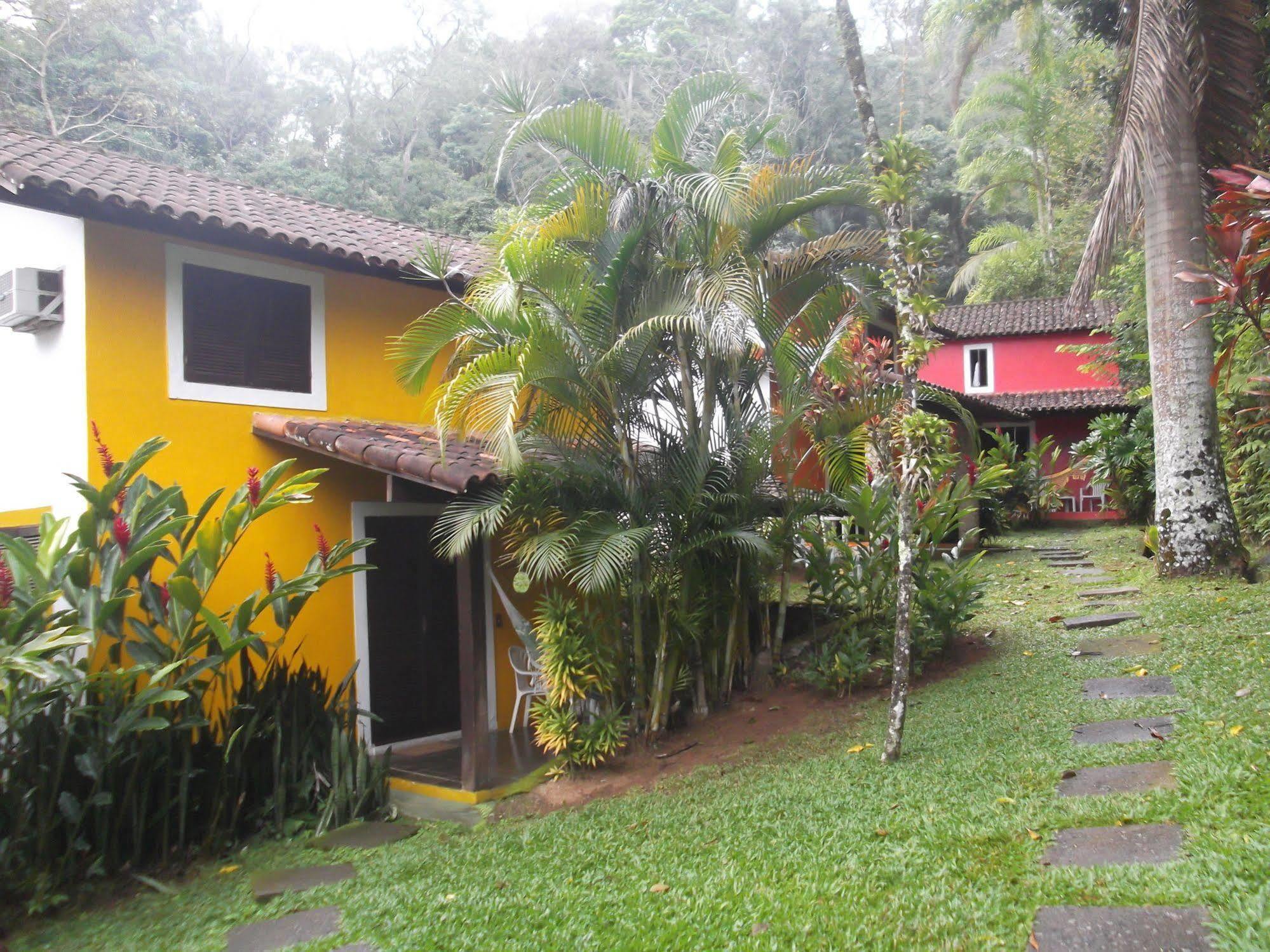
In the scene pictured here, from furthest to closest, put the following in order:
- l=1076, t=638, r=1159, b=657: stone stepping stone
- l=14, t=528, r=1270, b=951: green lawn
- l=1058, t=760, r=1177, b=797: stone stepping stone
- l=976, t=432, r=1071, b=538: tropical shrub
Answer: l=976, t=432, r=1071, b=538: tropical shrub < l=1076, t=638, r=1159, b=657: stone stepping stone < l=1058, t=760, r=1177, b=797: stone stepping stone < l=14, t=528, r=1270, b=951: green lawn

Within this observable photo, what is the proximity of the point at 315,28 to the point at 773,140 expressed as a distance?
119ft

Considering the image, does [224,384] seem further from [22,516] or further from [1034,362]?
[1034,362]

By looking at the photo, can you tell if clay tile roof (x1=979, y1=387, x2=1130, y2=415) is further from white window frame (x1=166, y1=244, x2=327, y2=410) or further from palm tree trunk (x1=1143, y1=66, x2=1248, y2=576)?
white window frame (x1=166, y1=244, x2=327, y2=410)

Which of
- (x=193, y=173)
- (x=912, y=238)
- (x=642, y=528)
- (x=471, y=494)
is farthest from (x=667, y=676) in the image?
(x=193, y=173)

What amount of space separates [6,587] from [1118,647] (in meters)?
7.58

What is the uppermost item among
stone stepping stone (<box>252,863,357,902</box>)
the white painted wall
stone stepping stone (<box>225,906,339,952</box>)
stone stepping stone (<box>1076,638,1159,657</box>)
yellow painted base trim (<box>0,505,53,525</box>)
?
the white painted wall

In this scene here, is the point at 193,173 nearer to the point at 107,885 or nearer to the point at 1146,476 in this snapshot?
the point at 107,885

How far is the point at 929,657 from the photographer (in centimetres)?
793

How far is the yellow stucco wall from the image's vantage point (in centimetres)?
711

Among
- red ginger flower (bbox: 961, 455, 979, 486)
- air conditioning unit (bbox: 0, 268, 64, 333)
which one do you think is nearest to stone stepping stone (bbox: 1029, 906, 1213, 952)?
air conditioning unit (bbox: 0, 268, 64, 333)

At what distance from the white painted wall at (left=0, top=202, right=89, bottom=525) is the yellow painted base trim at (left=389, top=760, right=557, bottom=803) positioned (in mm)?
3208

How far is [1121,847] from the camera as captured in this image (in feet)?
13.2

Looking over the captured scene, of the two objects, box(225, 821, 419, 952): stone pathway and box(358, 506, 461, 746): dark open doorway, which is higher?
box(358, 506, 461, 746): dark open doorway

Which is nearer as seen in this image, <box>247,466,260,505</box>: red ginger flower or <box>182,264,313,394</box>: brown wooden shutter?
<box>247,466,260,505</box>: red ginger flower
